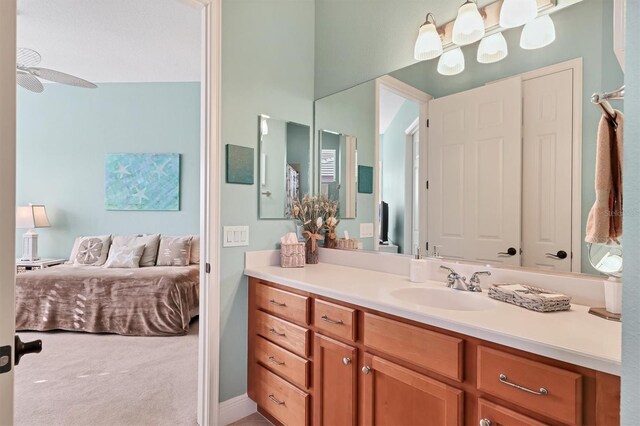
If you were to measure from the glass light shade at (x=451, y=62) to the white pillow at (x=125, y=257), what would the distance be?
3981 mm

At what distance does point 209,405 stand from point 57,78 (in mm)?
3326

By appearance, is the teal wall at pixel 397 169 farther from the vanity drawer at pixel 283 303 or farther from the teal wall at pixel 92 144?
the teal wall at pixel 92 144

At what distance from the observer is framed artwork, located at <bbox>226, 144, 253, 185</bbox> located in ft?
6.59

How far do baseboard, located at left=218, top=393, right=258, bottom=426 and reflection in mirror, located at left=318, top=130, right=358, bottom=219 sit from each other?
1.30 meters

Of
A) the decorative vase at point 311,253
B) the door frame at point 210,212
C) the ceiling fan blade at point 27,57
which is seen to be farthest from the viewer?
the ceiling fan blade at point 27,57

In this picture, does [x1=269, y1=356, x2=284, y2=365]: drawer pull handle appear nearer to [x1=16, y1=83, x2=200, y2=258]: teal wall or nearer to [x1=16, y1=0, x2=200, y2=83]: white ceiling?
[x1=16, y1=0, x2=200, y2=83]: white ceiling

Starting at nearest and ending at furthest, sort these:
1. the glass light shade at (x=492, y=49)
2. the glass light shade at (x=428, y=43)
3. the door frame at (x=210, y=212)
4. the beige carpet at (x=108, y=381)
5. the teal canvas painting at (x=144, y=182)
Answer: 1. the glass light shade at (x=492, y=49)
2. the glass light shade at (x=428, y=43)
3. the door frame at (x=210, y=212)
4. the beige carpet at (x=108, y=381)
5. the teal canvas painting at (x=144, y=182)

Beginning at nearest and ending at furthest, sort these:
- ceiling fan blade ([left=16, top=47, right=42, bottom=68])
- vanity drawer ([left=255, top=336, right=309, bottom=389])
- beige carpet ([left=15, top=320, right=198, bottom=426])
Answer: vanity drawer ([left=255, top=336, right=309, bottom=389]), beige carpet ([left=15, top=320, right=198, bottom=426]), ceiling fan blade ([left=16, top=47, right=42, bottom=68])

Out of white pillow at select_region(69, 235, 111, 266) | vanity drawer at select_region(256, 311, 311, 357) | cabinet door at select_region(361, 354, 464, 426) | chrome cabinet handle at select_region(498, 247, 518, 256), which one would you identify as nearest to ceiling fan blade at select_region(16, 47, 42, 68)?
white pillow at select_region(69, 235, 111, 266)

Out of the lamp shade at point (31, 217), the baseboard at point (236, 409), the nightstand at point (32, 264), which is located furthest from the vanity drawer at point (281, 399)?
the lamp shade at point (31, 217)

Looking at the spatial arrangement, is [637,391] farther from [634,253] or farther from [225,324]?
[225,324]

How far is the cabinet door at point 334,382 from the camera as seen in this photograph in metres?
1.42

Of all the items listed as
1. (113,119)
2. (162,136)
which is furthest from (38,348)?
(113,119)

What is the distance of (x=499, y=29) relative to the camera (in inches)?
60.7
